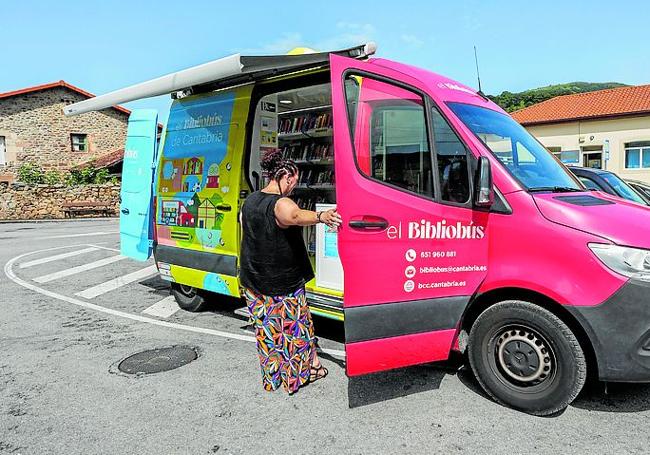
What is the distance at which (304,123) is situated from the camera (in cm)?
752

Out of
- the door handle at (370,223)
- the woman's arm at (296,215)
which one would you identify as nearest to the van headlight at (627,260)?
the door handle at (370,223)

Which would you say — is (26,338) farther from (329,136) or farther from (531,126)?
(531,126)

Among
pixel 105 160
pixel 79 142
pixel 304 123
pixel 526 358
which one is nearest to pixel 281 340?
pixel 526 358

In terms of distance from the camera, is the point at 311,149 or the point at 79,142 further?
the point at 79,142

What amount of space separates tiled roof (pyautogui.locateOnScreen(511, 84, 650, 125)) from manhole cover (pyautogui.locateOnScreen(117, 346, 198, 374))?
102 feet

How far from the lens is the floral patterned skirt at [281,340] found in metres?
3.92

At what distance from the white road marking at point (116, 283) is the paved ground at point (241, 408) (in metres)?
1.98

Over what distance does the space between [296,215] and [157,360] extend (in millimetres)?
2128

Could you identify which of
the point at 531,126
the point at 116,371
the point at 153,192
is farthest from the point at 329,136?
the point at 531,126

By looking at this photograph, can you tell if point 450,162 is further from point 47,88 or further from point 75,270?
point 47,88

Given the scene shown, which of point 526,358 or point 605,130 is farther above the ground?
point 605,130

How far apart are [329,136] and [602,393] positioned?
197 inches

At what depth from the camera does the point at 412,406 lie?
11.7 feet

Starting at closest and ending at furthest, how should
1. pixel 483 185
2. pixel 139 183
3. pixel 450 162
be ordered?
pixel 483 185
pixel 450 162
pixel 139 183
